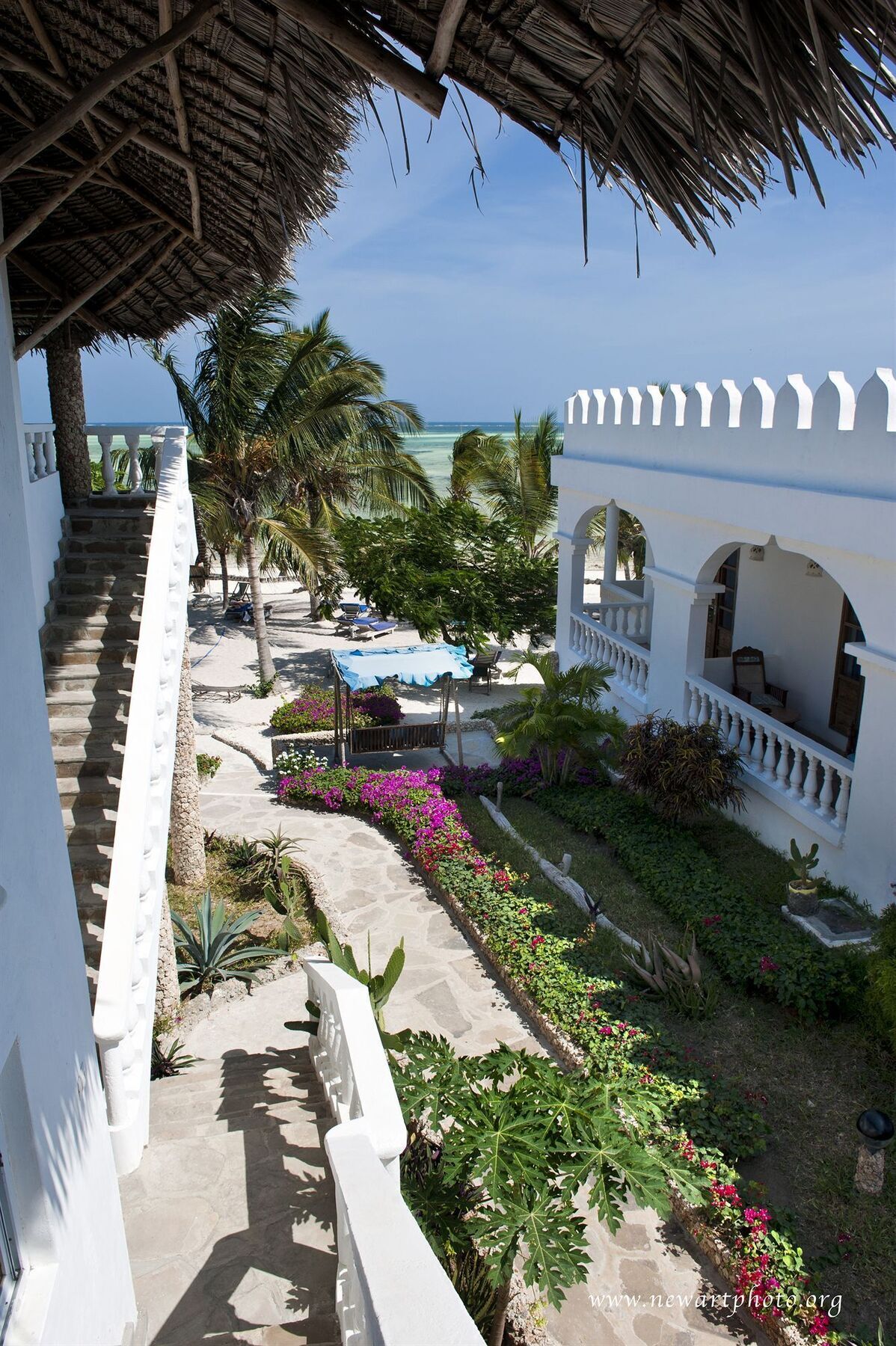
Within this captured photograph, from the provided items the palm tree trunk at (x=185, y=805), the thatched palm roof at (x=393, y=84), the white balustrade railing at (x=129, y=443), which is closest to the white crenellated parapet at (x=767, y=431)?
the thatched palm roof at (x=393, y=84)

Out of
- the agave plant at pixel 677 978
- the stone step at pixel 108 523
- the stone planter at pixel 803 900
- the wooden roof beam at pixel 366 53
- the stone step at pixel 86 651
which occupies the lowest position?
the agave plant at pixel 677 978

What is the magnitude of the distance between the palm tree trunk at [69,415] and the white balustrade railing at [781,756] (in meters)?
7.63

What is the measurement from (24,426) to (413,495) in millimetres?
14940

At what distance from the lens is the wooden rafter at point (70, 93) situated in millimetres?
3963

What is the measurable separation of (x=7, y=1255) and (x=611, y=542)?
13.6m

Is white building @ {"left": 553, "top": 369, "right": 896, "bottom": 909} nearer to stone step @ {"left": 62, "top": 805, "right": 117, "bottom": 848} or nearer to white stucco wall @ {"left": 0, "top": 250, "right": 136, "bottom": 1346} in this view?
stone step @ {"left": 62, "top": 805, "right": 117, "bottom": 848}

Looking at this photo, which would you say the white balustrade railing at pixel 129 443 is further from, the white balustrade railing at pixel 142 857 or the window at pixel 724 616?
the window at pixel 724 616

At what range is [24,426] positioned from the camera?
7816 millimetres

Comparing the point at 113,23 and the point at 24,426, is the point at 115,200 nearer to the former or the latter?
the point at 24,426

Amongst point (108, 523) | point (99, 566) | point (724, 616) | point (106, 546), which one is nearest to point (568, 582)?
point (724, 616)

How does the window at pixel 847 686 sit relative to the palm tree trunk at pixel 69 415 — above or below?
below

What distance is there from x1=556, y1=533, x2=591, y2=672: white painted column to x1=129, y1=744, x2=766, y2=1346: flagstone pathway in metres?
5.25

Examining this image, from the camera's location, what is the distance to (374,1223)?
2527mm

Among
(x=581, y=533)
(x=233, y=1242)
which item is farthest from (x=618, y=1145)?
(x=581, y=533)
